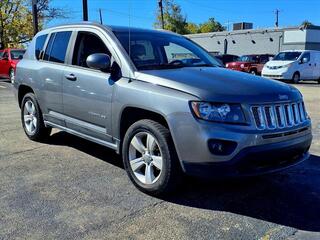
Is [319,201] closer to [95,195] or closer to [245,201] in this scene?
[245,201]

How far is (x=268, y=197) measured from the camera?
446cm

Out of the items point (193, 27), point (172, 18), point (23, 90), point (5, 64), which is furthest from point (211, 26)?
point (23, 90)

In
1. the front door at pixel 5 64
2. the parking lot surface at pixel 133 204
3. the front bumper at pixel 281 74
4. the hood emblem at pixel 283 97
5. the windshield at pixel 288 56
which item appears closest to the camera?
the parking lot surface at pixel 133 204

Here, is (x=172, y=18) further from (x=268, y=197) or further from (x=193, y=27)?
(x=268, y=197)

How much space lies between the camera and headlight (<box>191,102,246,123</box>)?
12.7 feet

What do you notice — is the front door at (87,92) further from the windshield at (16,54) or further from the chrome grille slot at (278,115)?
Result: the windshield at (16,54)

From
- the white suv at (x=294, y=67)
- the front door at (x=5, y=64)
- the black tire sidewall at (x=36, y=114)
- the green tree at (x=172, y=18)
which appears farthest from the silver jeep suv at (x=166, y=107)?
the green tree at (x=172, y=18)

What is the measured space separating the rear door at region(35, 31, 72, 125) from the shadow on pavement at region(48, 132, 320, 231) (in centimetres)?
128

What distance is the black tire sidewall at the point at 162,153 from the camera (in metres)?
4.13

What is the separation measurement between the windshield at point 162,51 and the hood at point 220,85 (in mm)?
304

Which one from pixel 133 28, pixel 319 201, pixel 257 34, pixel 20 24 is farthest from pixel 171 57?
pixel 257 34

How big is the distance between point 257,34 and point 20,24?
2314cm

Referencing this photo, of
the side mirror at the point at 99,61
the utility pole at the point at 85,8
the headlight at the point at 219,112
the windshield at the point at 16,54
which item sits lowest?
the headlight at the point at 219,112

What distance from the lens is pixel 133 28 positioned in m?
5.54
